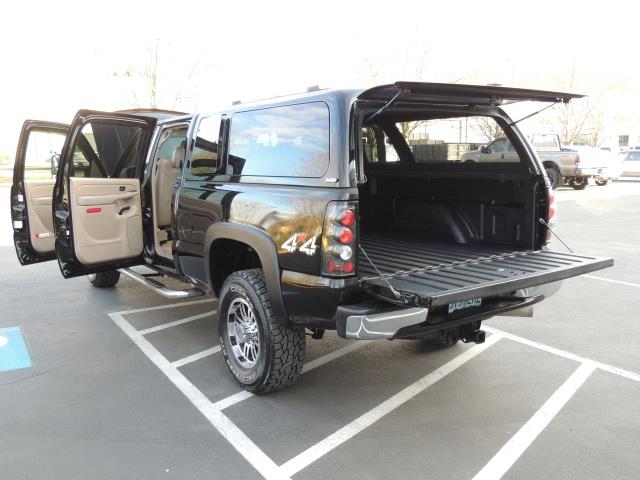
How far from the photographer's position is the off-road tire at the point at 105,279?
714 centimetres

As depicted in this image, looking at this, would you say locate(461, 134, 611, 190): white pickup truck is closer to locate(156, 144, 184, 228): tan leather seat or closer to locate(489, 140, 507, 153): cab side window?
locate(489, 140, 507, 153): cab side window

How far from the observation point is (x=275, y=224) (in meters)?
3.66

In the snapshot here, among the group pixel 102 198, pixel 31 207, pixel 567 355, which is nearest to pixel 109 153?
pixel 31 207

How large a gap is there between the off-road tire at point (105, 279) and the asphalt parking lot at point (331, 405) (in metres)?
1.07

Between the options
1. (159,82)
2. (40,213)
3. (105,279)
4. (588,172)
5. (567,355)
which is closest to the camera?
(567,355)

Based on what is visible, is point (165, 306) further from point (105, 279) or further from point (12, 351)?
point (12, 351)

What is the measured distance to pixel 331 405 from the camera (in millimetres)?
3887

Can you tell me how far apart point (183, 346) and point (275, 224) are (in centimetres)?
198

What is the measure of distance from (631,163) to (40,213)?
2681cm

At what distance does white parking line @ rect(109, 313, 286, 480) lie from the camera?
3.15 metres

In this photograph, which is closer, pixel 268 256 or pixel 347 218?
pixel 347 218

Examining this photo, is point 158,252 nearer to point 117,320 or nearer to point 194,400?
point 117,320

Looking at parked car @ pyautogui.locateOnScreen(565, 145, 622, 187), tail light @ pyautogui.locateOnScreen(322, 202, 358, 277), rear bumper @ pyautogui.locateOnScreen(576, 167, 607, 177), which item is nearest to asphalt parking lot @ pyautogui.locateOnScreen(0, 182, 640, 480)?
tail light @ pyautogui.locateOnScreen(322, 202, 358, 277)

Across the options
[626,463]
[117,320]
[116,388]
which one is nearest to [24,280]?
[117,320]
